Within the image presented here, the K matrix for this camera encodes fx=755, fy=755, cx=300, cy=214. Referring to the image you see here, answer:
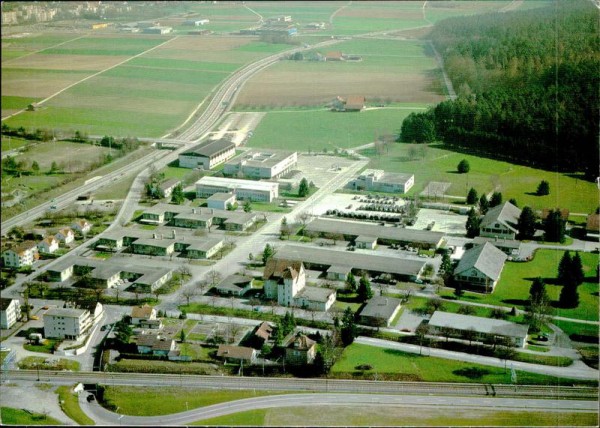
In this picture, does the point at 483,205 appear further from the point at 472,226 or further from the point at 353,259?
the point at 353,259

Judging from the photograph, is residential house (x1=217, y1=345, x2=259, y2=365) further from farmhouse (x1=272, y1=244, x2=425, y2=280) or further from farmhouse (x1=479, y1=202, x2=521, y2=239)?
farmhouse (x1=479, y1=202, x2=521, y2=239)

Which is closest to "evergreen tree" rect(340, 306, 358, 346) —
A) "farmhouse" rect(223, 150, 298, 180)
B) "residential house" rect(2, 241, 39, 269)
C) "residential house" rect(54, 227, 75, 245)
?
"residential house" rect(2, 241, 39, 269)

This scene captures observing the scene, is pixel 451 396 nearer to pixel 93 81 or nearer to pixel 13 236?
pixel 13 236

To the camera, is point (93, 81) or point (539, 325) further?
point (93, 81)

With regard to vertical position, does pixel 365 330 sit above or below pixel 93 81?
below

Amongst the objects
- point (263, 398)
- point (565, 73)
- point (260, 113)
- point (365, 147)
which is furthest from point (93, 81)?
point (263, 398)
